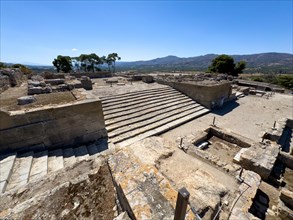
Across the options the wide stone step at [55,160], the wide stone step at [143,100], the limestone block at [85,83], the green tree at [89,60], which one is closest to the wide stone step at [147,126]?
the wide stone step at [143,100]

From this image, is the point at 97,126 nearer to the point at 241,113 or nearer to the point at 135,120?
the point at 135,120

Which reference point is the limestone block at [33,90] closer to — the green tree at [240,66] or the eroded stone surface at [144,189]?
the eroded stone surface at [144,189]

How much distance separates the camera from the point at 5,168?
368cm

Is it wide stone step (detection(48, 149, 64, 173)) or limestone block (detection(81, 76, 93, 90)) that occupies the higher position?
limestone block (detection(81, 76, 93, 90))

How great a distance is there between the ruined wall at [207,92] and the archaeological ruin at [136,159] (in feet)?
0.52

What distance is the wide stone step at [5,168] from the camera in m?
3.26

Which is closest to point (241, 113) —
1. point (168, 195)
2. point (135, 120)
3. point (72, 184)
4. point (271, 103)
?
point (271, 103)

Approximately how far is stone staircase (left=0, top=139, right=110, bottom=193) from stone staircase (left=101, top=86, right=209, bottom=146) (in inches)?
67.1

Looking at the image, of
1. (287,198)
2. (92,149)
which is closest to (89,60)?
(92,149)

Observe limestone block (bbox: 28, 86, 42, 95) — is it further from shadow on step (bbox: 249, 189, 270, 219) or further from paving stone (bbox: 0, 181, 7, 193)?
shadow on step (bbox: 249, 189, 270, 219)

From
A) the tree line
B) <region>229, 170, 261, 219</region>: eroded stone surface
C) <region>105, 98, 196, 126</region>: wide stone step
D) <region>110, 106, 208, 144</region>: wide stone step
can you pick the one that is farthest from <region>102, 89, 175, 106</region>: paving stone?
the tree line

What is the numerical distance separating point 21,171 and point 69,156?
129cm

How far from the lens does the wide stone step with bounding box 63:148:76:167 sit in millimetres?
4521

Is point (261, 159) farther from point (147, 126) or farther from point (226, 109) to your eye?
point (226, 109)
